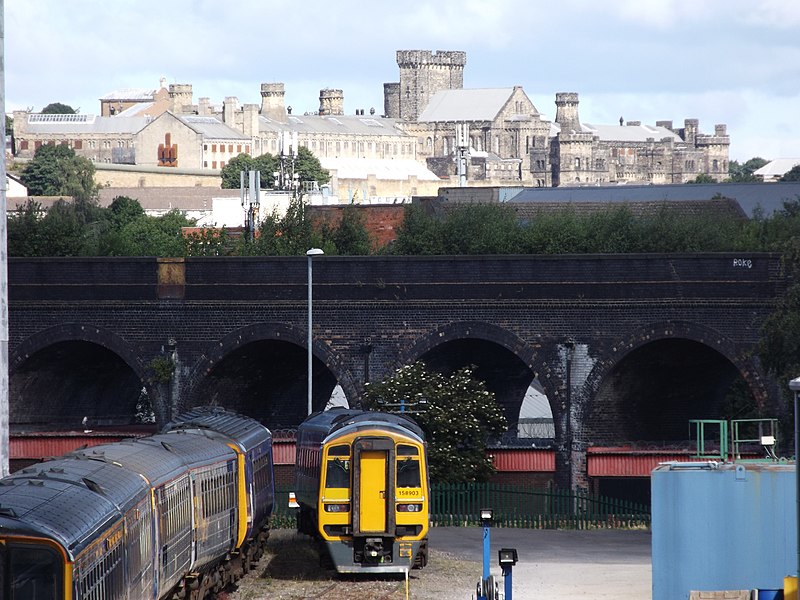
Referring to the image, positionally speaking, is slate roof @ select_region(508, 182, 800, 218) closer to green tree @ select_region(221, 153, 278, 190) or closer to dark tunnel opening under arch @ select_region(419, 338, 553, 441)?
dark tunnel opening under arch @ select_region(419, 338, 553, 441)

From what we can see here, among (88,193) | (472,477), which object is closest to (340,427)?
(472,477)

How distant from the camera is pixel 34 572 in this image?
15.5 metres

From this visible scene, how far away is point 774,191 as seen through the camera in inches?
3115

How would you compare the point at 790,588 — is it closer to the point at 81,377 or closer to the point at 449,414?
the point at 449,414

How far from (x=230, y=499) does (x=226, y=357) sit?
23.3 metres

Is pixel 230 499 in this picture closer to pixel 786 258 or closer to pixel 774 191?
pixel 786 258

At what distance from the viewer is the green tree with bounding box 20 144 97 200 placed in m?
162

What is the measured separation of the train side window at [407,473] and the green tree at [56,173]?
135128mm

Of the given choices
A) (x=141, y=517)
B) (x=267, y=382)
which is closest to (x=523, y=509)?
(x=267, y=382)

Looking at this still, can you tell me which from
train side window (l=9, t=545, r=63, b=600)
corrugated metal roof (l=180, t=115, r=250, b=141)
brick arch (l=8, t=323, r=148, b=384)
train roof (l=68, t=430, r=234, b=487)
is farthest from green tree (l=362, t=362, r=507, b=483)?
corrugated metal roof (l=180, t=115, r=250, b=141)

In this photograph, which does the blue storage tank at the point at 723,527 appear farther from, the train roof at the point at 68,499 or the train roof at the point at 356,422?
the train roof at the point at 68,499

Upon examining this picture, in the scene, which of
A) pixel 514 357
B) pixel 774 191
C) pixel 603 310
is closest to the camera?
pixel 603 310

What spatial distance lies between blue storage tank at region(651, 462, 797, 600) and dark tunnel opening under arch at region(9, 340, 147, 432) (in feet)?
95.1

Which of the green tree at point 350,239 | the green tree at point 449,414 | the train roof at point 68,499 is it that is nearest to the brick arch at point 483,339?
the green tree at point 449,414
